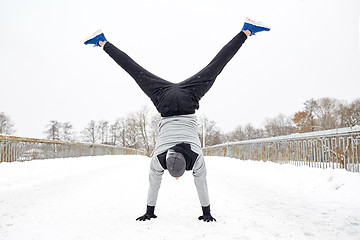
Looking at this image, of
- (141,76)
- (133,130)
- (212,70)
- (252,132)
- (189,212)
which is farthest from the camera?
(252,132)

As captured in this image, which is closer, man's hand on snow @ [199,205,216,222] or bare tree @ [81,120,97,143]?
man's hand on snow @ [199,205,216,222]

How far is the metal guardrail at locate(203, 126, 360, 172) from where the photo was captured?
16.8 ft

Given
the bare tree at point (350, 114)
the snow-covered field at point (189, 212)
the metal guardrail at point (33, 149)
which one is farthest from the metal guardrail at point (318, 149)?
the bare tree at point (350, 114)

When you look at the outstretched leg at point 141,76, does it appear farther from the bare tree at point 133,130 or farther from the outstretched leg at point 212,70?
the bare tree at point 133,130

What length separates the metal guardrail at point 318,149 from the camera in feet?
16.8

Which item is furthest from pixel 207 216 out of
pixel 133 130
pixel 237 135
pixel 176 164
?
pixel 237 135

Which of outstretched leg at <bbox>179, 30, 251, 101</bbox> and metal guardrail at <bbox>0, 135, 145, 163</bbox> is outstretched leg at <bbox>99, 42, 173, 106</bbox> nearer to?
outstretched leg at <bbox>179, 30, 251, 101</bbox>

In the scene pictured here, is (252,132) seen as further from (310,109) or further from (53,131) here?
(53,131)

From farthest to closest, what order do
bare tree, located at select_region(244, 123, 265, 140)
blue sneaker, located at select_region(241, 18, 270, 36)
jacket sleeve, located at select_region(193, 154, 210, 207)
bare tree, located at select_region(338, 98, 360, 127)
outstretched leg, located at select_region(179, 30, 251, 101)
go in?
bare tree, located at select_region(244, 123, 265, 140), bare tree, located at select_region(338, 98, 360, 127), blue sneaker, located at select_region(241, 18, 270, 36), outstretched leg, located at select_region(179, 30, 251, 101), jacket sleeve, located at select_region(193, 154, 210, 207)

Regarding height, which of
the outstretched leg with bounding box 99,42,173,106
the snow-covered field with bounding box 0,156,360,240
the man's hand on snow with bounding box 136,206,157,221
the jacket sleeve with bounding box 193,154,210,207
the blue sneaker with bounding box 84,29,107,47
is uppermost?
the blue sneaker with bounding box 84,29,107,47

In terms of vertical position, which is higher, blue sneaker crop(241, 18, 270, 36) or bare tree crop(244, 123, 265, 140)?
blue sneaker crop(241, 18, 270, 36)

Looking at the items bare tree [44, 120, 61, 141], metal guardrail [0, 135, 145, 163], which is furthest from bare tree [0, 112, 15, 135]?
metal guardrail [0, 135, 145, 163]

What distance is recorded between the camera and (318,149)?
635cm

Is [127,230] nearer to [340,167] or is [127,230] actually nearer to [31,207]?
[31,207]
